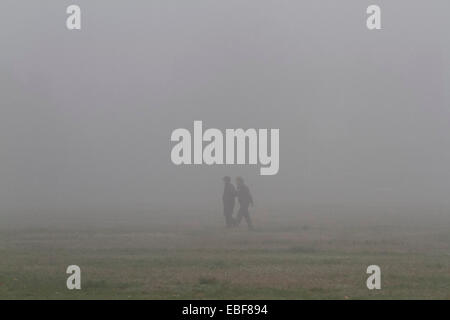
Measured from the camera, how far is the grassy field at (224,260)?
18125 mm

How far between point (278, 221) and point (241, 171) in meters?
26.9

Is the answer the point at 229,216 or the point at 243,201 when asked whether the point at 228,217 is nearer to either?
the point at 229,216

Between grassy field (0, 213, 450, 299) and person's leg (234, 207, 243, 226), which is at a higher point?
person's leg (234, 207, 243, 226)

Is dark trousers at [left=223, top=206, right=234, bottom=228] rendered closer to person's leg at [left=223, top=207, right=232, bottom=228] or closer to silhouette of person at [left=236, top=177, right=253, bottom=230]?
person's leg at [left=223, top=207, right=232, bottom=228]

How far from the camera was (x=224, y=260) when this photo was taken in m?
22.7

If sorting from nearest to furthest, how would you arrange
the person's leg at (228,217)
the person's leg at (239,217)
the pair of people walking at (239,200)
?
the person's leg at (239,217), the pair of people walking at (239,200), the person's leg at (228,217)

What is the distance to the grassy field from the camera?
18.1 meters

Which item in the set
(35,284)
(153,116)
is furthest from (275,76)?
(35,284)

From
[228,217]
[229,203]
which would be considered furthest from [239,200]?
[228,217]

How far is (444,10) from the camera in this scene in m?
98.8

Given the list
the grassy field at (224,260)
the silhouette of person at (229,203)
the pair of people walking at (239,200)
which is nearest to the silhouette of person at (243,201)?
the pair of people walking at (239,200)

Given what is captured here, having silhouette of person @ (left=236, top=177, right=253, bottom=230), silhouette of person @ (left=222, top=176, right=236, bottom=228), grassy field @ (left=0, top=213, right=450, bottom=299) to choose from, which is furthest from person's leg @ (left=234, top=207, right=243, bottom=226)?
grassy field @ (left=0, top=213, right=450, bottom=299)

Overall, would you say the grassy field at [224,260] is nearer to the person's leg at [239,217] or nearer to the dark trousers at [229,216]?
the dark trousers at [229,216]

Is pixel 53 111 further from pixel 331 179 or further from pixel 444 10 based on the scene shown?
pixel 444 10
